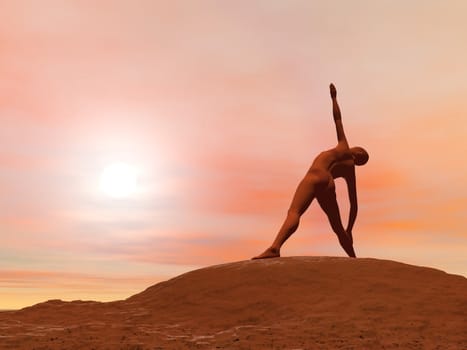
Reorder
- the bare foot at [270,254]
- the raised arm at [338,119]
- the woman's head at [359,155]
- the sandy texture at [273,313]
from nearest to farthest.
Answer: the sandy texture at [273,313] < the bare foot at [270,254] < the raised arm at [338,119] < the woman's head at [359,155]

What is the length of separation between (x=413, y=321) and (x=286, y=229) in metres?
4.99

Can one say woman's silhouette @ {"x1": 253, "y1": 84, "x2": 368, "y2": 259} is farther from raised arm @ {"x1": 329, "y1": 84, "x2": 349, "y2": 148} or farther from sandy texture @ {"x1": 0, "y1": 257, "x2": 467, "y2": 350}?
sandy texture @ {"x1": 0, "y1": 257, "x2": 467, "y2": 350}

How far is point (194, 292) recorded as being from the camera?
12.5 metres

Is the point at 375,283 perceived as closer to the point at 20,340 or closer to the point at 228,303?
the point at 228,303

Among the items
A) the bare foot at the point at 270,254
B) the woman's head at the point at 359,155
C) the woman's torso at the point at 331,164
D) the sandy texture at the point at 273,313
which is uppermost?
the woman's head at the point at 359,155

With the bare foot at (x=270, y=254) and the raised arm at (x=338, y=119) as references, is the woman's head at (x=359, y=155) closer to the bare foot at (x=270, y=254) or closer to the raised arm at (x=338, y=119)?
the raised arm at (x=338, y=119)

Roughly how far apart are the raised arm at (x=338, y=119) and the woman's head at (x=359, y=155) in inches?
13.8

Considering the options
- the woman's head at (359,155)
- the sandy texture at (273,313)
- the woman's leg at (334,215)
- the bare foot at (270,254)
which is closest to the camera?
the sandy texture at (273,313)

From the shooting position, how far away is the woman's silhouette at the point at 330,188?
1434cm

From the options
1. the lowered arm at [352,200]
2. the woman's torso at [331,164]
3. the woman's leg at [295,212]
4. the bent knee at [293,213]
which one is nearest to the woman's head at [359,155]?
the woman's torso at [331,164]

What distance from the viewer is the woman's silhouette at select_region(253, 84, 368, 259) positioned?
14336 millimetres

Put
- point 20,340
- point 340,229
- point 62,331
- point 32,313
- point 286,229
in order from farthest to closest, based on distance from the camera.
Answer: point 340,229 < point 286,229 < point 32,313 < point 62,331 < point 20,340

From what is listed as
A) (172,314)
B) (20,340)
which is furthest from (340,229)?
(20,340)

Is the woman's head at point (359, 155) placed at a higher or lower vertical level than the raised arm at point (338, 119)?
lower
